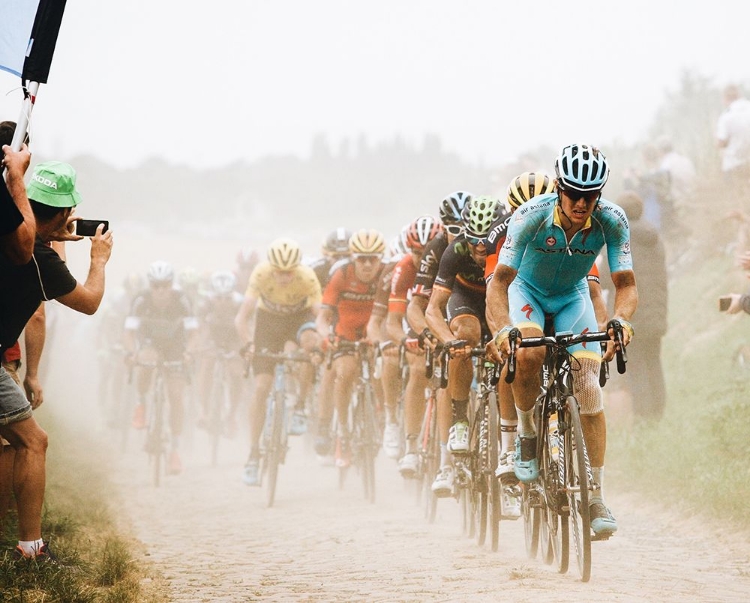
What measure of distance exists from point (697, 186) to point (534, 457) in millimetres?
13005

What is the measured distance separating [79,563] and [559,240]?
3.51 m

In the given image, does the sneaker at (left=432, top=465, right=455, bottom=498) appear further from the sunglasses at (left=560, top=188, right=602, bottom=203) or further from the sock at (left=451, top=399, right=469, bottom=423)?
the sunglasses at (left=560, top=188, right=602, bottom=203)

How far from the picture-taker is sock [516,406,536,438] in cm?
741

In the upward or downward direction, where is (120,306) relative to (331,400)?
upward

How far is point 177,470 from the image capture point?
15.2 m

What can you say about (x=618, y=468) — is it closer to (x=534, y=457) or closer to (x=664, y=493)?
(x=664, y=493)

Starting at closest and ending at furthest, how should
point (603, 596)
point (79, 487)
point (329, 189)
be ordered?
point (603, 596) → point (79, 487) → point (329, 189)

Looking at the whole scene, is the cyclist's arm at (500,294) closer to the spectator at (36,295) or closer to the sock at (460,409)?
the sock at (460,409)

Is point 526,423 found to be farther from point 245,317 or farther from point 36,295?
point 245,317

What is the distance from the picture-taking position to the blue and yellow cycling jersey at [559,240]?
22.9 ft

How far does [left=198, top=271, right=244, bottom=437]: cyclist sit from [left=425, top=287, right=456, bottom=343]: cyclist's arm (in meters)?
9.08

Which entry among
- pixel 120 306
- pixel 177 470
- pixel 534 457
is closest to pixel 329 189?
pixel 120 306

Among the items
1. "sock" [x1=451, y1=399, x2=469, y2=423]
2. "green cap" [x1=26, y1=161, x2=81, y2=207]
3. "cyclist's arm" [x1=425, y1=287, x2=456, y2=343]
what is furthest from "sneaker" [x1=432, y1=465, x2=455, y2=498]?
"green cap" [x1=26, y1=161, x2=81, y2=207]

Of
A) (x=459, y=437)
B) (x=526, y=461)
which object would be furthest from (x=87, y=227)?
(x=459, y=437)
